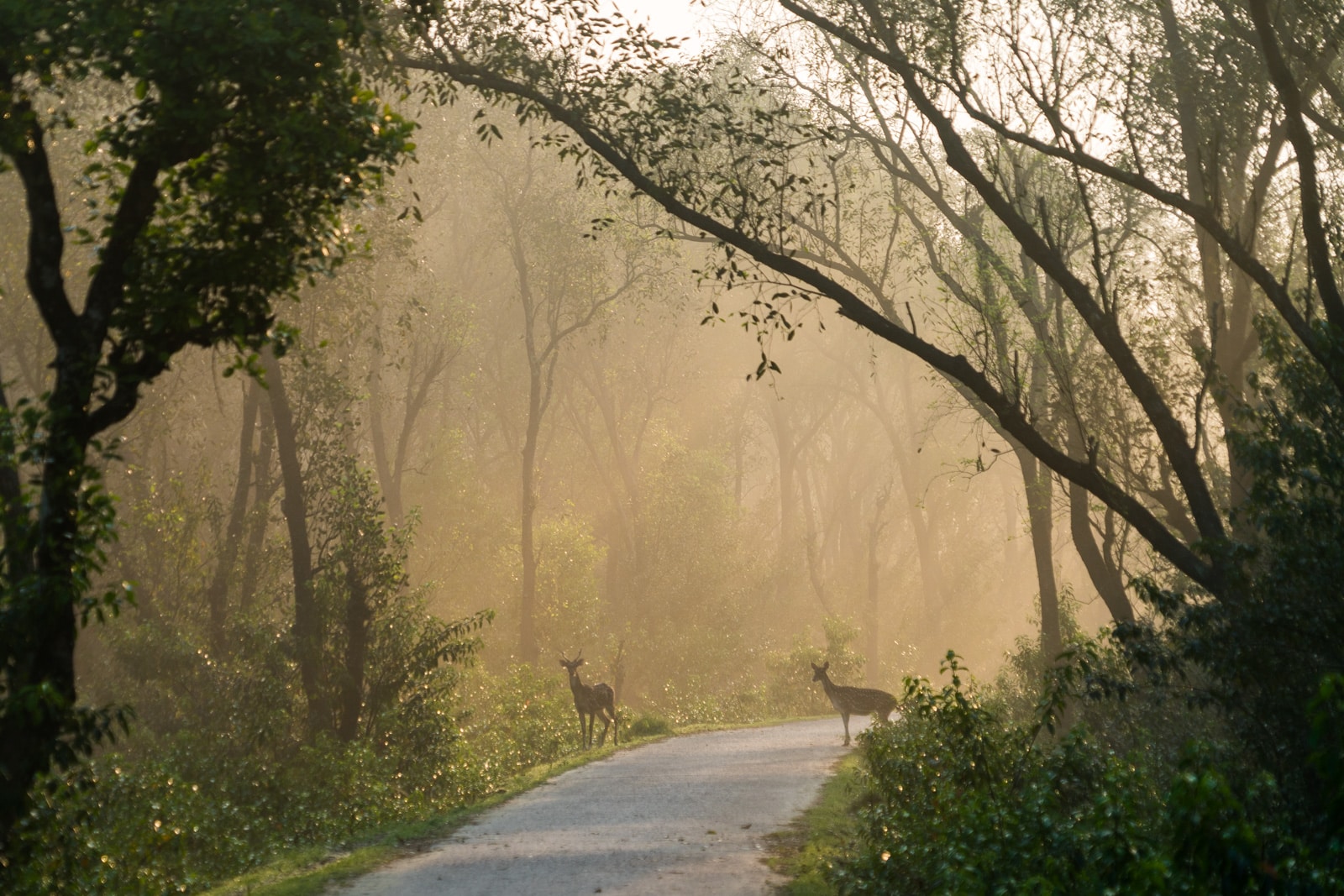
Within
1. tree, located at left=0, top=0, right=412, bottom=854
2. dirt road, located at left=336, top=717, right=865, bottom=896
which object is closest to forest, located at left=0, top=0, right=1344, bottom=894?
tree, located at left=0, top=0, right=412, bottom=854

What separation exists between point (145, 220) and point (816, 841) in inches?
308

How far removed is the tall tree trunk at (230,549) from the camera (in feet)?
84.1

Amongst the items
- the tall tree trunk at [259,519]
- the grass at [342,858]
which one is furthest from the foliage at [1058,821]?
the tall tree trunk at [259,519]

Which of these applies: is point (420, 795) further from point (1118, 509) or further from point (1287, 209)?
point (1287, 209)

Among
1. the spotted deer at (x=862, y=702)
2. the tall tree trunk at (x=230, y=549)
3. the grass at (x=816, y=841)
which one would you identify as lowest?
the grass at (x=816, y=841)

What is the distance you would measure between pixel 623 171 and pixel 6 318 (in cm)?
2633

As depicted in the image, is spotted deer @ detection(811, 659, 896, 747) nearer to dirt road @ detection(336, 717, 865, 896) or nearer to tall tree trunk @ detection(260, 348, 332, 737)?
dirt road @ detection(336, 717, 865, 896)

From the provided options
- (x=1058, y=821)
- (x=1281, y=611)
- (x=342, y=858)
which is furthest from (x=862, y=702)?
(x=1058, y=821)

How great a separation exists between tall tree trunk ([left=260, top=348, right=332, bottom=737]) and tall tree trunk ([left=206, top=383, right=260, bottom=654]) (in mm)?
4559

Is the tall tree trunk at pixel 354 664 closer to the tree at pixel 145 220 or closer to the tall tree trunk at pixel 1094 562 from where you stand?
the tall tree trunk at pixel 1094 562

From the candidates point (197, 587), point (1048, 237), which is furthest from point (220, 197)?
point (197, 587)

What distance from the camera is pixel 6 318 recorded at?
31609mm

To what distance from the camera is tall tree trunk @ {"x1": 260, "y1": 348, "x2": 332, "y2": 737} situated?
20156 millimetres

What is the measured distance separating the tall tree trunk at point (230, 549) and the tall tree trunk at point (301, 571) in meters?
4.56
